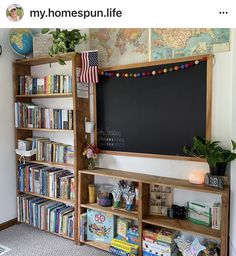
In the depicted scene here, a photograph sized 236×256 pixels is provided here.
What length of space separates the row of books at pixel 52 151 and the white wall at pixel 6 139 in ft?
1.12

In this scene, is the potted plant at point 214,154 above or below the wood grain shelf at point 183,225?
above

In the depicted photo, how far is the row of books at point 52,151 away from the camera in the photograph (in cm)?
285

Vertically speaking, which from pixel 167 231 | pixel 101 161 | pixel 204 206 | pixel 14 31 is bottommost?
pixel 167 231

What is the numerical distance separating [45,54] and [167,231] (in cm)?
225

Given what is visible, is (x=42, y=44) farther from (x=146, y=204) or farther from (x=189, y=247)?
(x=189, y=247)

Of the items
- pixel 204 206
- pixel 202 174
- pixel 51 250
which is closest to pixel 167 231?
pixel 204 206

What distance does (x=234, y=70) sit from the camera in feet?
6.44

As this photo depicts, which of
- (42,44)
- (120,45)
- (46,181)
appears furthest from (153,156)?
(42,44)

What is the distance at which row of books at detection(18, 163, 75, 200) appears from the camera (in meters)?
2.80

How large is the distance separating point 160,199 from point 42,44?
2.11 m

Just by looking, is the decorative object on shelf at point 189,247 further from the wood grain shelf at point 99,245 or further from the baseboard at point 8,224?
the baseboard at point 8,224

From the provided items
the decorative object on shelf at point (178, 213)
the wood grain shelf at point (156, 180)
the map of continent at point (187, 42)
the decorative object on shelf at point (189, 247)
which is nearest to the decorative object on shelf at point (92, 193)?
the wood grain shelf at point (156, 180)

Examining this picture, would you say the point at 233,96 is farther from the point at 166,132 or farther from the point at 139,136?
the point at 139,136

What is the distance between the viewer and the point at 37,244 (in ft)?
8.82
